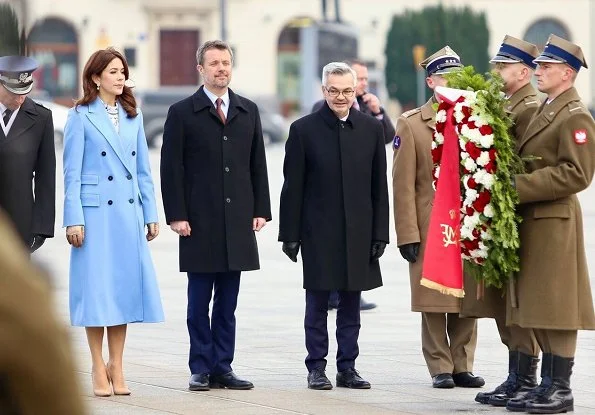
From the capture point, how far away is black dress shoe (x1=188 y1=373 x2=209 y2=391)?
755cm

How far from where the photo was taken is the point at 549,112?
6734mm

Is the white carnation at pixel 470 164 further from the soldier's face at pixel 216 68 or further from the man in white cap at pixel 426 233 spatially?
the soldier's face at pixel 216 68

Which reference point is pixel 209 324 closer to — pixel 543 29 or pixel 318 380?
pixel 318 380

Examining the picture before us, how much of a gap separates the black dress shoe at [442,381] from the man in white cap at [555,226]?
36.1 inches

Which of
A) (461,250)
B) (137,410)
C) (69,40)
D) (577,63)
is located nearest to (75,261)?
(137,410)

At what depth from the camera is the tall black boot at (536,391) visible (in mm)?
6824

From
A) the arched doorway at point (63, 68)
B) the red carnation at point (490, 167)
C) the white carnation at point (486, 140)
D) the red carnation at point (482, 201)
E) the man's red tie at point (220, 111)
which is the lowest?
the red carnation at point (482, 201)

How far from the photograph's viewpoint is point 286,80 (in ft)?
237

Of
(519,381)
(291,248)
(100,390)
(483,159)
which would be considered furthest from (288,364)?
(483,159)

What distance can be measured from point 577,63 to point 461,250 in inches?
41.5

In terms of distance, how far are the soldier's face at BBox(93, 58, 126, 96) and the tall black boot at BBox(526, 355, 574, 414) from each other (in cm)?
257

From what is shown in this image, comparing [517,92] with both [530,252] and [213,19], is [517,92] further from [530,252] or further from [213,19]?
[213,19]

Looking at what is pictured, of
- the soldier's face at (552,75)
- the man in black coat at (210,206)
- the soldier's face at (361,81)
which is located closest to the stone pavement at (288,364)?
the man in black coat at (210,206)

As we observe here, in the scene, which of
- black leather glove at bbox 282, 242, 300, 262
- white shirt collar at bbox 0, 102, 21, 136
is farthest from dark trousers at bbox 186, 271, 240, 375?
white shirt collar at bbox 0, 102, 21, 136
